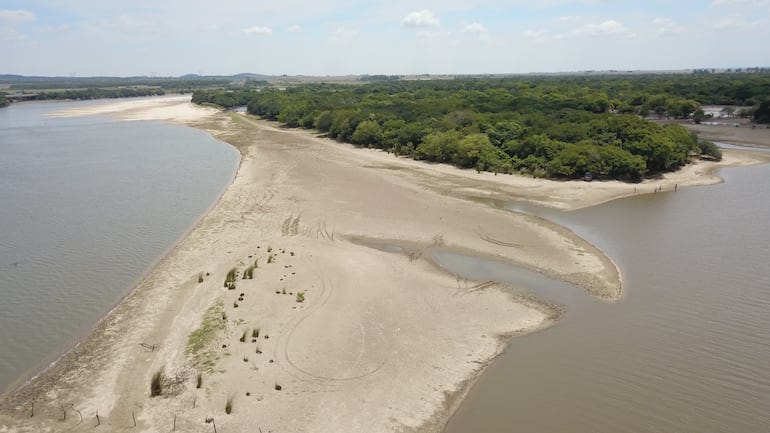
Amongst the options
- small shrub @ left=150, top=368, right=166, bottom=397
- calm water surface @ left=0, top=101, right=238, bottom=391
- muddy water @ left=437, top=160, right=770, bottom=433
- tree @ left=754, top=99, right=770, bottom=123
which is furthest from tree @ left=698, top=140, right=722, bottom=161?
small shrub @ left=150, top=368, right=166, bottom=397

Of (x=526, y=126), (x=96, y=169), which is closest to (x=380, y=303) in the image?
(x=526, y=126)

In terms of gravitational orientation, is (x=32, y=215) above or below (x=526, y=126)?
below

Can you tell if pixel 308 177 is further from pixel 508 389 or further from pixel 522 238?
pixel 508 389

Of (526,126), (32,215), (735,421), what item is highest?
(526,126)

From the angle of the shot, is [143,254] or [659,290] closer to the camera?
[659,290]

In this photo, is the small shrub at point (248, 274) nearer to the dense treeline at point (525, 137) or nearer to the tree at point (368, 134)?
the dense treeline at point (525, 137)

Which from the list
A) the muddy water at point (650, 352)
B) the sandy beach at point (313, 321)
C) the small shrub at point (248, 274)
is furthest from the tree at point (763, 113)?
the small shrub at point (248, 274)

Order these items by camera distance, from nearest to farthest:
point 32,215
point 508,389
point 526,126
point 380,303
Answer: point 508,389 → point 380,303 → point 32,215 → point 526,126

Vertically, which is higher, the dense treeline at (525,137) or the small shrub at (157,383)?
the dense treeline at (525,137)
